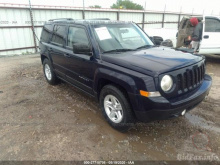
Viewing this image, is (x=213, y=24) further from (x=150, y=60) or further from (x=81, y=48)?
(x=81, y=48)

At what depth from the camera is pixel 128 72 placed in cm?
262

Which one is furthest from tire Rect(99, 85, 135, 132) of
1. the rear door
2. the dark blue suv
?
the rear door

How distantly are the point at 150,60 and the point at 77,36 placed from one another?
69.0 inches

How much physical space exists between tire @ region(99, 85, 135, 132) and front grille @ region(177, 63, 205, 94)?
82 centimetres

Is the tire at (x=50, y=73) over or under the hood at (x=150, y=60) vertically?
under

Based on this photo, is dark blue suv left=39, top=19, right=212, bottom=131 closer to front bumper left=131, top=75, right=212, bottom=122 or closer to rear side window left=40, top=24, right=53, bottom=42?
front bumper left=131, top=75, right=212, bottom=122

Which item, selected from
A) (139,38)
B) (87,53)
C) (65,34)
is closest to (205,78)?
(139,38)

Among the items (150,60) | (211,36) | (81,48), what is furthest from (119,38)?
(211,36)

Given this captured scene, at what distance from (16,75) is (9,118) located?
3.26 metres

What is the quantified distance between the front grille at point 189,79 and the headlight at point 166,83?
0.14 meters

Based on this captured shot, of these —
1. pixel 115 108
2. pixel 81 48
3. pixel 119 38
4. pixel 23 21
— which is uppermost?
pixel 23 21

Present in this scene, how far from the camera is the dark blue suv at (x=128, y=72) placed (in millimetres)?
2488

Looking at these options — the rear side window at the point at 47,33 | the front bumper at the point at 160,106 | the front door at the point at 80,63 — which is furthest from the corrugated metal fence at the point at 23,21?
the front bumper at the point at 160,106

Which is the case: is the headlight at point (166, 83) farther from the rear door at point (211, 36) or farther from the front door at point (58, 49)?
the rear door at point (211, 36)
